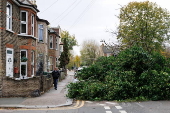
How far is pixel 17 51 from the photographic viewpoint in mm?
14812

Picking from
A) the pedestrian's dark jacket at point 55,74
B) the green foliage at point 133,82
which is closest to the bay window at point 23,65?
the pedestrian's dark jacket at point 55,74

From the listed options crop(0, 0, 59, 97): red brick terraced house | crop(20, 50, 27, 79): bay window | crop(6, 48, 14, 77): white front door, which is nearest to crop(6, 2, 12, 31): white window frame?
crop(0, 0, 59, 97): red brick terraced house

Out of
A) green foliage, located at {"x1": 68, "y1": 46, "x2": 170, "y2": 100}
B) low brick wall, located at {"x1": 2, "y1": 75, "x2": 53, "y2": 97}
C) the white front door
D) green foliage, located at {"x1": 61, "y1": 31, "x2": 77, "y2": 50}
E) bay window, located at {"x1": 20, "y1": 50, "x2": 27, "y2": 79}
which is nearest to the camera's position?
green foliage, located at {"x1": 68, "y1": 46, "x2": 170, "y2": 100}

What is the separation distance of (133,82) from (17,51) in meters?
8.47

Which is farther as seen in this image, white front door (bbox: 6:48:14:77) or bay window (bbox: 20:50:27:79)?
bay window (bbox: 20:50:27:79)

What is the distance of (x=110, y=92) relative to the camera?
10.6 meters

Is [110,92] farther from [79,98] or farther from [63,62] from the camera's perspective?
[63,62]

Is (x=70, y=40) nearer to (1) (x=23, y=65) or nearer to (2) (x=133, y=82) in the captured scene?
(1) (x=23, y=65)

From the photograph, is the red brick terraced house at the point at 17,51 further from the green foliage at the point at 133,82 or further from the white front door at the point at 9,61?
the green foliage at the point at 133,82

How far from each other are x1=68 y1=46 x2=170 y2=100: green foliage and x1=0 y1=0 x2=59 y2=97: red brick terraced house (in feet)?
8.60

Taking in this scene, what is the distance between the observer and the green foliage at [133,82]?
10.6 m

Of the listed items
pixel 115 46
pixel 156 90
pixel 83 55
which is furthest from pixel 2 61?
pixel 83 55

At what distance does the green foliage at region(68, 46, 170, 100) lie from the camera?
1062 cm

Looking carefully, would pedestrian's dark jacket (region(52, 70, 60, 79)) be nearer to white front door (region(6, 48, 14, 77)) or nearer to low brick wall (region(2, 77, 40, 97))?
white front door (region(6, 48, 14, 77))
